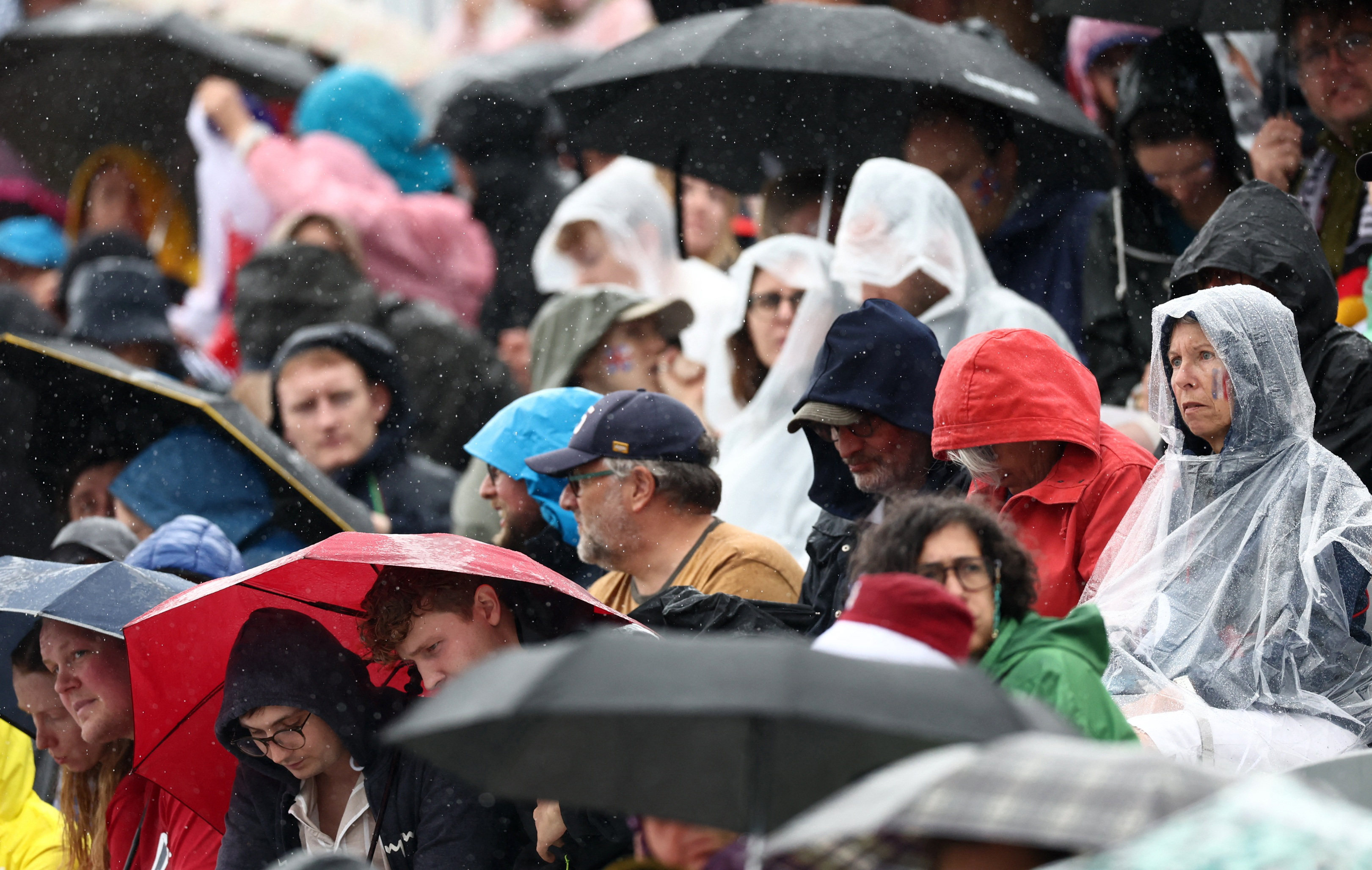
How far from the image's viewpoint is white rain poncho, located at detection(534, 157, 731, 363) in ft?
30.2

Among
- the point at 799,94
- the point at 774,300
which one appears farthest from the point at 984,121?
the point at 774,300

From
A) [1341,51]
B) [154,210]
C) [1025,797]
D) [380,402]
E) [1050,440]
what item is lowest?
Result: [380,402]

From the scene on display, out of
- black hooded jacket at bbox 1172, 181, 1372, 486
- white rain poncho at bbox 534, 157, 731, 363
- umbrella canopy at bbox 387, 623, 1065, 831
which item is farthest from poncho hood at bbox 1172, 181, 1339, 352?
white rain poncho at bbox 534, 157, 731, 363

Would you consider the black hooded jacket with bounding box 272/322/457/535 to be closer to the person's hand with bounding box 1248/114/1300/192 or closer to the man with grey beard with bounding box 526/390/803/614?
the man with grey beard with bounding box 526/390/803/614

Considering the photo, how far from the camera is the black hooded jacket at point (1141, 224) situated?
712 centimetres

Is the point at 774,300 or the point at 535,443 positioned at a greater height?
the point at 774,300

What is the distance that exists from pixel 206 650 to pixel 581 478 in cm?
137

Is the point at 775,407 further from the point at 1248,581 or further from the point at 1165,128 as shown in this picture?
the point at 1248,581

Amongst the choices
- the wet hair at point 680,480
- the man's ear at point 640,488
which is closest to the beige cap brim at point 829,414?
the wet hair at point 680,480

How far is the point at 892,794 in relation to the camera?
8.38ft

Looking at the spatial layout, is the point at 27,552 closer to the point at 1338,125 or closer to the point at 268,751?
the point at 268,751

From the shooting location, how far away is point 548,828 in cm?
470

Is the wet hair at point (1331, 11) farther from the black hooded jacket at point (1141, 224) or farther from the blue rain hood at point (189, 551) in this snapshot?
the blue rain hood at point (189, 551)

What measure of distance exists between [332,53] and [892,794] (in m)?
12.1
